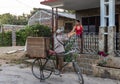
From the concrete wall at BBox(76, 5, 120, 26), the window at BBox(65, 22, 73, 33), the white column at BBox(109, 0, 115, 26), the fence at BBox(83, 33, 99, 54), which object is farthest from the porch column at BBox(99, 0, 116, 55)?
the window at BBox(65, 22, 73, 33)

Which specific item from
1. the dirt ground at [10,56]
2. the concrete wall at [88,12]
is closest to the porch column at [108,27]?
the concrete wall at [88,12]

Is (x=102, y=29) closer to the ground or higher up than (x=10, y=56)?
higher up

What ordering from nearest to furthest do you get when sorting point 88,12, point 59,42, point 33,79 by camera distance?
point 59,42, point 33,79, point 88,12

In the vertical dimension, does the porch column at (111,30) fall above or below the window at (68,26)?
below

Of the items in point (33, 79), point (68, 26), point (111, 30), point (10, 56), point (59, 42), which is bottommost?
point (33, 79)

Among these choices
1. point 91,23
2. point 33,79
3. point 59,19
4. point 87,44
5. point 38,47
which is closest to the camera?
point 38,47

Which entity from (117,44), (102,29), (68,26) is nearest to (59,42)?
(102,29)

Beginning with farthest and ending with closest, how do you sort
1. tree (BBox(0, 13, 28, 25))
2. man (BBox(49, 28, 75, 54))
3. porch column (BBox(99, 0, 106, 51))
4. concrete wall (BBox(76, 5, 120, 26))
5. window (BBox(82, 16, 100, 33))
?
1. tree (BBox(0, 13, 28, 25))
2. window (BBox(82, 16, 100, 33))
3. concrete wall (BBox(76, 5, 120, 26))
4. porch column (BBox(99, 0, 106, 51))
5. man (BBox(49, 28, 75, 54))

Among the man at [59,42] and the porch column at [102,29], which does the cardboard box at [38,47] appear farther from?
the porch column at [102,29]

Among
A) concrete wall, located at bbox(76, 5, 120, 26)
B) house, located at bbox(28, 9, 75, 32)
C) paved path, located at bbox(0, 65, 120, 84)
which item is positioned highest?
house, located at bbox(28, 9, 75, 32)

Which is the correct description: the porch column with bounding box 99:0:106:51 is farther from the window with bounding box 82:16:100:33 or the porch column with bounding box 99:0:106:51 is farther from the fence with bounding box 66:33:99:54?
the window with bounding box 82:16:100:33

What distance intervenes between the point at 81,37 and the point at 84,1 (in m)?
2.70

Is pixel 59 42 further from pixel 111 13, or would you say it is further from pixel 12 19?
pixel 12 19

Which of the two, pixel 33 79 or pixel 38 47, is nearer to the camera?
pixel 38 47
